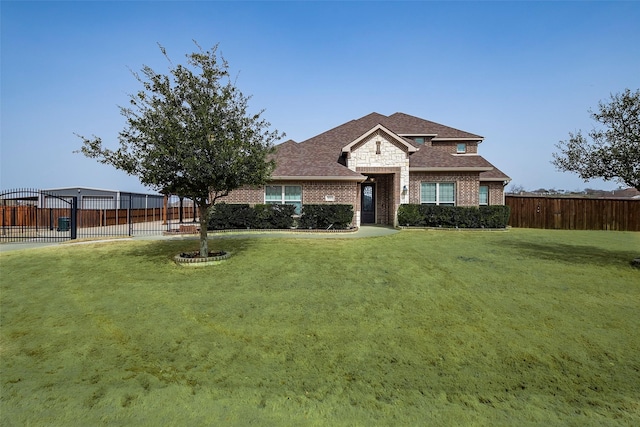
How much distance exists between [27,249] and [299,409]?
47.8 ft

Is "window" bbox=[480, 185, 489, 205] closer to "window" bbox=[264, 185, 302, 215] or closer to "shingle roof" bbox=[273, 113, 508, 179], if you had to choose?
"shingle roof" bbox=[273, 113, 508, 179]

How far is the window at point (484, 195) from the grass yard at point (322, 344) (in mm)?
14346

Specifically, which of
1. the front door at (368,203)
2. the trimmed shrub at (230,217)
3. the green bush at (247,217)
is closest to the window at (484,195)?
the front door at (368,203)

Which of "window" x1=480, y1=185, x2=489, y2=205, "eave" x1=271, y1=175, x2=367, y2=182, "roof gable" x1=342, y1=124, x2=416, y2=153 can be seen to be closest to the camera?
"eave" x1=271, y1=175, x2=367, y2=182

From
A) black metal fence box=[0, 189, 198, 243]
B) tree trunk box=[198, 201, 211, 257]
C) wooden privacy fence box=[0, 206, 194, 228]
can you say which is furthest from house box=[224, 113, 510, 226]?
wooden privacy fence box=[0, 206, 194, 228]

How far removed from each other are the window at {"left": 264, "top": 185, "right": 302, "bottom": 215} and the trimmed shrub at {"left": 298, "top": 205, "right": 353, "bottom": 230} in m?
2.03

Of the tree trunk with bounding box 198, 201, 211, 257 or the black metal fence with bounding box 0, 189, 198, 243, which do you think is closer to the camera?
the tree trunk with bounding box 198, 201, 211, 257

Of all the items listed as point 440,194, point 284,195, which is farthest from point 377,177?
point 284,195

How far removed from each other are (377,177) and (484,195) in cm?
853

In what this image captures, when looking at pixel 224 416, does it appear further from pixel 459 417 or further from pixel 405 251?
pixel 405 251

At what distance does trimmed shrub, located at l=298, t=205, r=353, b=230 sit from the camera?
17.3 metres

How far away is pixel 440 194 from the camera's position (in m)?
20.5

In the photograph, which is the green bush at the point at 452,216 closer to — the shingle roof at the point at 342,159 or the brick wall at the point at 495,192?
the shingle roof at the point at 342,159

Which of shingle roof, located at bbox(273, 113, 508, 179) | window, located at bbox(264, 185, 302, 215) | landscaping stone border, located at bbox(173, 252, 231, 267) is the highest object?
shingle roof, located at bbox(273, 113, 508, 179)
